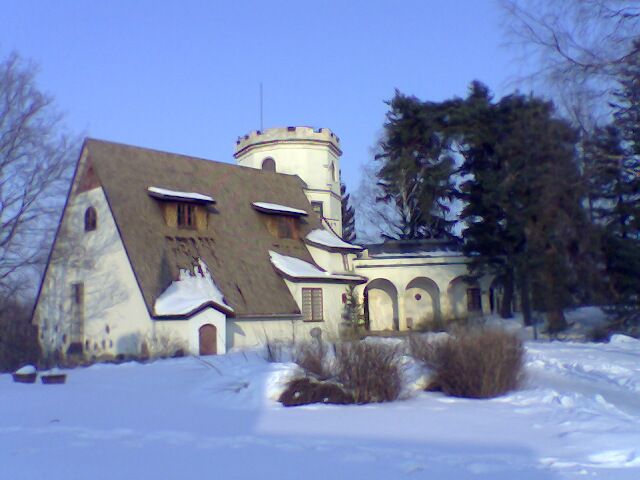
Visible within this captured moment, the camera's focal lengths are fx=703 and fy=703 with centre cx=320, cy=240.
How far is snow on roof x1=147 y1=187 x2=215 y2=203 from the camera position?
29891 millimetres

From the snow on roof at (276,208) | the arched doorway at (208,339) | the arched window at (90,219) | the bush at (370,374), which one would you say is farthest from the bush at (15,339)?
the bush at (370,374)

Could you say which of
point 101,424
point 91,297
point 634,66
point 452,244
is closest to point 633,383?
point 634,66

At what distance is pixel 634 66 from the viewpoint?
17.2 m

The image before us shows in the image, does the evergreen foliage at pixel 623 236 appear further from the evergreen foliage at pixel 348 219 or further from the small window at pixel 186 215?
the evergreen foliage at pixel 348 219

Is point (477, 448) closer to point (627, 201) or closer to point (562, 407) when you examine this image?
point (562, 407)

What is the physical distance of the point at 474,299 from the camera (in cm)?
4094

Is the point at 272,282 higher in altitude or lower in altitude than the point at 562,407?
higher

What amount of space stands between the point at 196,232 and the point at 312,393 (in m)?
19.8

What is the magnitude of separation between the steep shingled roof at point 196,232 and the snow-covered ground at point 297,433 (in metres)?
13.4

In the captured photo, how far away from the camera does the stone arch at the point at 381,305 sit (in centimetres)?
4134

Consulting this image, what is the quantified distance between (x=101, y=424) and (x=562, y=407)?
23.1 ft

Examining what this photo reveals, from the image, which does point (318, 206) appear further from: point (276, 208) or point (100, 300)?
point (100, 300)

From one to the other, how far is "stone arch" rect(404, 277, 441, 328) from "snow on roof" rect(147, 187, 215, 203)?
15.0 meters

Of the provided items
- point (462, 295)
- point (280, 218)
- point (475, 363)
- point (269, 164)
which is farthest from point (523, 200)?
point (475, 363)
